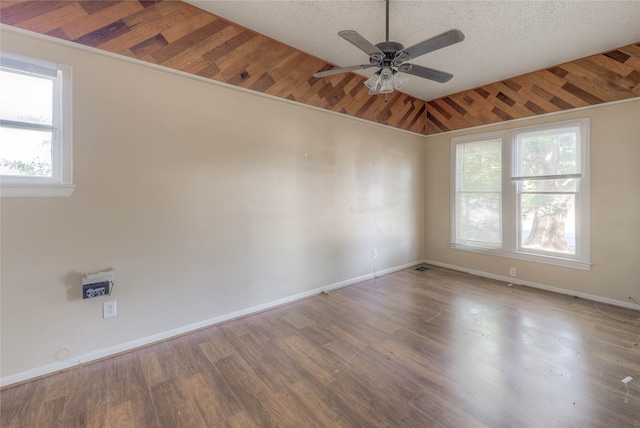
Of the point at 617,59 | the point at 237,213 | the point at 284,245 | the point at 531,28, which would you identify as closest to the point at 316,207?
the point at 284,245

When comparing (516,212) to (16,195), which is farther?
(516,212)

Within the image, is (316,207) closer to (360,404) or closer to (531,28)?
(360,404)

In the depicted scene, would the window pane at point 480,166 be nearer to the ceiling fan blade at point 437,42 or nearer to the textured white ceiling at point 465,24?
the textured white ceiling at point 465,24

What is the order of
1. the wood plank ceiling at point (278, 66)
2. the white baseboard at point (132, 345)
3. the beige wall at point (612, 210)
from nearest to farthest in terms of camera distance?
the white baseboard at point (132, 345), the wood plank ceiling at point (278, 66), the beige wall at point (612, 210)

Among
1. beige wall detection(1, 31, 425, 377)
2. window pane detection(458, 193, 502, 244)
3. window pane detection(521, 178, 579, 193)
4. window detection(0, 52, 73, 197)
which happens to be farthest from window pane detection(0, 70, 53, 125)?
window pane detection(521, 178, 579, 193)

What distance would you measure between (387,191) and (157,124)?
11.1ft

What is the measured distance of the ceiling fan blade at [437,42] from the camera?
1694 mm

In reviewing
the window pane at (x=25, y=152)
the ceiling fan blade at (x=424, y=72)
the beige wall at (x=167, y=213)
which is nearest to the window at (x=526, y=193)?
the beige wall at (x=167, y=213)

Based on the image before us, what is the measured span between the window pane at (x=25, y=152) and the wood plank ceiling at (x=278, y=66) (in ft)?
2.38

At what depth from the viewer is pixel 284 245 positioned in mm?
3258

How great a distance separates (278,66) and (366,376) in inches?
125

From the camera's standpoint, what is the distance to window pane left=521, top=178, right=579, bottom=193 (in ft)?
11.6

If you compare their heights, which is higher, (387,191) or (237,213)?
(387,191)

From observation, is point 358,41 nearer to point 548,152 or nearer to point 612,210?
point 548,152
